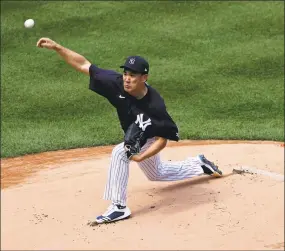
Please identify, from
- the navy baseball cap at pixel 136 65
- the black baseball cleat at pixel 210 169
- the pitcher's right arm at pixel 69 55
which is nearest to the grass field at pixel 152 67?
the black baseball cleat at pixel 210 169

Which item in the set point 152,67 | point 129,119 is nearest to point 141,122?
point 129,119

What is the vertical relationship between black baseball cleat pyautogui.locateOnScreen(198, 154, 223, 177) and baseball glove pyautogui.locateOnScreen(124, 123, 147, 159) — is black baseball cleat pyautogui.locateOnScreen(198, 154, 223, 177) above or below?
below

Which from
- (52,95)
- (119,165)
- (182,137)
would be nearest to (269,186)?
(119,165)

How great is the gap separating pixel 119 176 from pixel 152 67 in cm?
682

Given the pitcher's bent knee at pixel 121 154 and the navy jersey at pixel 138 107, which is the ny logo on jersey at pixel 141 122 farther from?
the pitcher's bent knee at pixel 121 154

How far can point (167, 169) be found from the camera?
7262 millimetres

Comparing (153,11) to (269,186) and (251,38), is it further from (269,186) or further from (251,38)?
(269,186)

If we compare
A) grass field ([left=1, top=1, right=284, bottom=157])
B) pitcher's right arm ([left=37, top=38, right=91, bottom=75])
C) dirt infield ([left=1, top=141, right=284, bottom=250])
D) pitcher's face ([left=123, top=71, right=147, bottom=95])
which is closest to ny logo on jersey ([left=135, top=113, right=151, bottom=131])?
pitcher's face ([left=123, top=71, right=147, bottom=95])

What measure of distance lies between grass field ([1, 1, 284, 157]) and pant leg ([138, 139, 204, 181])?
2.60m

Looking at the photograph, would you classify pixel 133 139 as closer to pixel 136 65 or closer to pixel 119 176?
pixel 119 176

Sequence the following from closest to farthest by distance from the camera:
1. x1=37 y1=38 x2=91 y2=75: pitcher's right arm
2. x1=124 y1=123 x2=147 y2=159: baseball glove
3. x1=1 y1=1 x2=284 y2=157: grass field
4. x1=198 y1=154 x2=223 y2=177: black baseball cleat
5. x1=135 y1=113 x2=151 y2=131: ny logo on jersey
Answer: x1=124 y1=123 x2=147 y2=159: baseball glove, x1=135 y1=113 x2=151 y2=131: ny logo on jersey, x1=37 y1=38 x2=91 y2=75: pitcher's right arm, x1=198 y1=154 x2=223 y2=177: black baseball cleat, x1=1 y1=1 x2=284 y2=157: grass field

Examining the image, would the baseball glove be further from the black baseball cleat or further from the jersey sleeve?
the black baseball cleat

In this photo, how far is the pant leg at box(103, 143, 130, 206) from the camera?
21.5 feet

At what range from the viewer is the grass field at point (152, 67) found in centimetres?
1052
